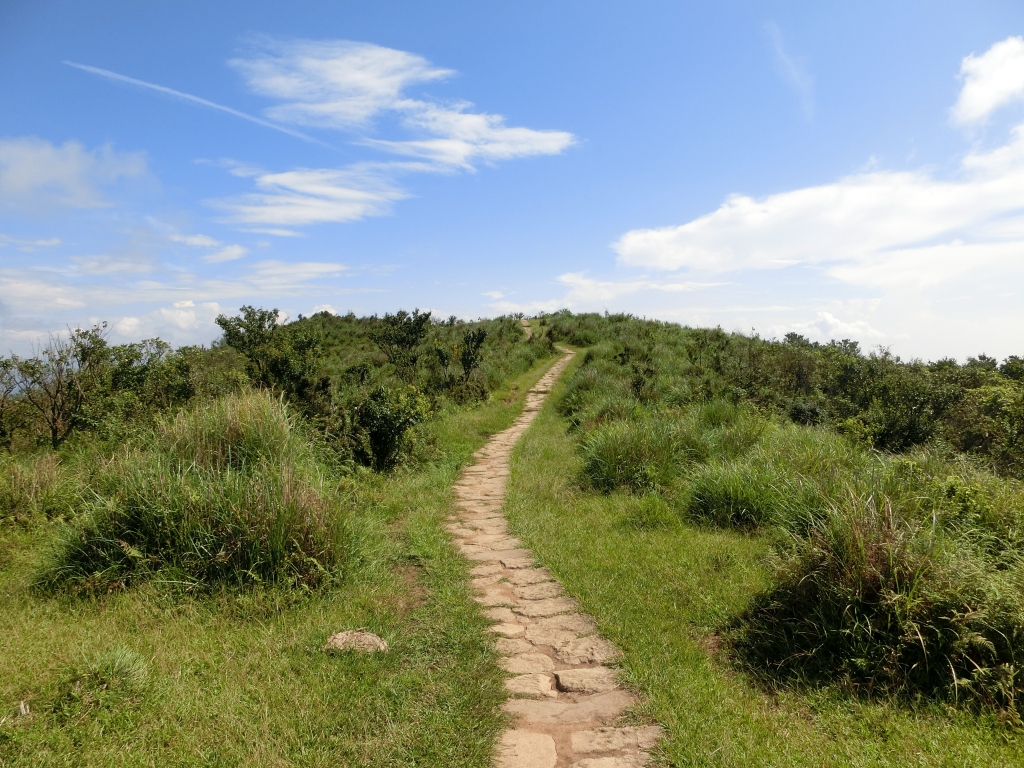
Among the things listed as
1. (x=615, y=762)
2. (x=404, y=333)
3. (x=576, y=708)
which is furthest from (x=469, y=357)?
(x=615, y=762)

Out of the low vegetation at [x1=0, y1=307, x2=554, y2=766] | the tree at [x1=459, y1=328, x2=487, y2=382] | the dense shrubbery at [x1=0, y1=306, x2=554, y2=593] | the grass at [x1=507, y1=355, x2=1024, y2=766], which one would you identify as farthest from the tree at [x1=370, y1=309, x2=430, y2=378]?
the grass at [x1=507, y1=355, x2=1024, y2=766]

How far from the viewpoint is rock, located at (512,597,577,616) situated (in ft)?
14.6

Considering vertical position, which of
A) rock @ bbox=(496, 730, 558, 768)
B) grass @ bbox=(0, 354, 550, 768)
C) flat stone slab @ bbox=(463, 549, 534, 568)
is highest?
grass @ bbox=(0, 354, 550, 768)

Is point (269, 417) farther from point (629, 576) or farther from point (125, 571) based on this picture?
point (629, 576)

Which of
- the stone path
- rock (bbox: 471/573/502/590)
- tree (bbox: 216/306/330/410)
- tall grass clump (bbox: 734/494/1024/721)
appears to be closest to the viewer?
the stone path

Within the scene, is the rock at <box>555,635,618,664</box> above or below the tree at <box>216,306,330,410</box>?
below

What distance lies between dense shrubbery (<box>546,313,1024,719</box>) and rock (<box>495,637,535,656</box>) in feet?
4.87

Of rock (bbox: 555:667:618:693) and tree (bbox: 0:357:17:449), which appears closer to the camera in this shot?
rock (bbox: 555:667:618:693)

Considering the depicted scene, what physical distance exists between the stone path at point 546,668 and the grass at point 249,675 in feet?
0.58

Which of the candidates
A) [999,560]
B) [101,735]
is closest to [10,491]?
[101,735]

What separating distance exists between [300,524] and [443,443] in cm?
542

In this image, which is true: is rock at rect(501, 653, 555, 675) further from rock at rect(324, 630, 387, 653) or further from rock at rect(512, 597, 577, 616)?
rock at rect(324, 630, 387, 653)

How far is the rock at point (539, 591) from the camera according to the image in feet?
15.6

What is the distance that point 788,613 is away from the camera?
4.09m
